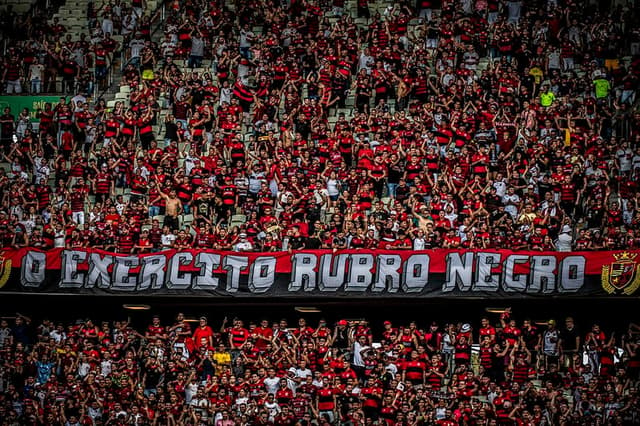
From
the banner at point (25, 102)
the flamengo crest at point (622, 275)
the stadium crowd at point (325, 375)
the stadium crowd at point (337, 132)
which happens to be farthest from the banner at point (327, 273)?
the banner at point (25, 102)

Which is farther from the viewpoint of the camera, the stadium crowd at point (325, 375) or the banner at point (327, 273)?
the banner at point (327, 273)

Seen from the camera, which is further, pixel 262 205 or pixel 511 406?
pixel 262 205

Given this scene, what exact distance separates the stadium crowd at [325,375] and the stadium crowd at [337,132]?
2.35m

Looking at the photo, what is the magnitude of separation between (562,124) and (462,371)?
8.47 meters

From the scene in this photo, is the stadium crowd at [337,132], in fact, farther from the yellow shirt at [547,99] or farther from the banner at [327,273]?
the banner at [327,273]

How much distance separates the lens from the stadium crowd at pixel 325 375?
27438 mm

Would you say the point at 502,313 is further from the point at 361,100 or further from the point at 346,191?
the point at 361,100

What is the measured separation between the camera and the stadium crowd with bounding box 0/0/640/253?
31.1m

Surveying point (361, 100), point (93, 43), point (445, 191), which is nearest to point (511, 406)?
point (445, 191)

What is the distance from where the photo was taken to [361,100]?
34.9 metres

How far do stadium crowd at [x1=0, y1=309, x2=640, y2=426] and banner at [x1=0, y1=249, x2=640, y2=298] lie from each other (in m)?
0.87

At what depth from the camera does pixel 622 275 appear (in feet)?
93.2

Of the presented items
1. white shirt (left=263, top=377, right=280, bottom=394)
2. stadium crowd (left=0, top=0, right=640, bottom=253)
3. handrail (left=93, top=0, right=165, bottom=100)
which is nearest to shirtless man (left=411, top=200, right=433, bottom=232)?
stadium crowd (left=0, top=0, right=640, bottom=253)

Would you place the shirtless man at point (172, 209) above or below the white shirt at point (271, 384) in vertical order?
above
